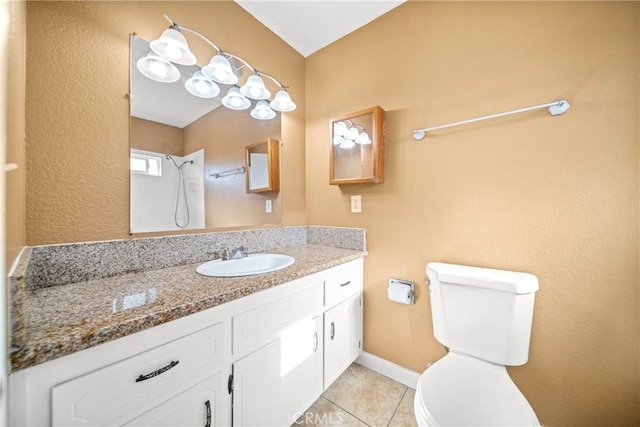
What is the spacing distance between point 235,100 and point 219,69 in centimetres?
23

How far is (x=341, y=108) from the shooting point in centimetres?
179

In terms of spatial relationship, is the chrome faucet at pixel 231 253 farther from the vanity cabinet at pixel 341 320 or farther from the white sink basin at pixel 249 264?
the vanity cabinet at pixel 341 320

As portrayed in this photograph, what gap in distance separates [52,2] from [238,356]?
1560 mm

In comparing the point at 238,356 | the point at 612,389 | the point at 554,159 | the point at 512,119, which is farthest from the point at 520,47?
the point at 238,356

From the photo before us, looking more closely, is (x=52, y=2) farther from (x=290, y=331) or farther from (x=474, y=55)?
(x=474, y=55)

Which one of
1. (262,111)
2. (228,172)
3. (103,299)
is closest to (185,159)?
(228,172)

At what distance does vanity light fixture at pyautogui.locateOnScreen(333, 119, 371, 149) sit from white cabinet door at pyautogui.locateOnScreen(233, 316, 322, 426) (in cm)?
118

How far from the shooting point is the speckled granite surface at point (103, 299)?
19.1 inches

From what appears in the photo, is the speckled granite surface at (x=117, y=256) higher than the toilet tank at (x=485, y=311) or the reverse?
higher

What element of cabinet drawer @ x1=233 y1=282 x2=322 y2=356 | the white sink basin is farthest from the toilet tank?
→ the white sink basin

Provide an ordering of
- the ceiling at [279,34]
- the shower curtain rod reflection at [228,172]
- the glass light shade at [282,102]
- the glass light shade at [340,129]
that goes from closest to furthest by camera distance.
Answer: the ceiling at [279,34] < the shower curtain rod reflection at [228,172] < the glass light shade at [282,102] < the glass light shade at [340,129]

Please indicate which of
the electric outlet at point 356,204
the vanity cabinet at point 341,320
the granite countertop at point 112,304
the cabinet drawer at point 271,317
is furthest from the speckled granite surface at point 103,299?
the electric outlet at point 356,204

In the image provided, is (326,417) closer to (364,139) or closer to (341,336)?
(341,336)

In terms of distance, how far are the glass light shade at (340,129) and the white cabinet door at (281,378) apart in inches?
49.7
